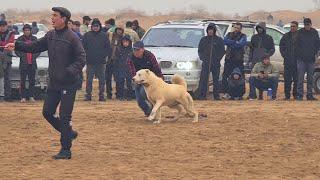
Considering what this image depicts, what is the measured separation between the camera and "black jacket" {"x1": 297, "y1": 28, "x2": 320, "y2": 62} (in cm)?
1898

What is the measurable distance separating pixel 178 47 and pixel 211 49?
3.62ft

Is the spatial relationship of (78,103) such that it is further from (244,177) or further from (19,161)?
(244,177)

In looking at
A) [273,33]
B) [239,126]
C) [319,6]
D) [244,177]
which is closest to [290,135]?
[239,126]

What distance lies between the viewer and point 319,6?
96125 millimetres

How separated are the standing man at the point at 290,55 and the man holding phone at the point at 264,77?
28 cm

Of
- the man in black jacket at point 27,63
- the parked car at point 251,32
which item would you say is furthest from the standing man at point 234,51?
the man in black jacket at point 27,63

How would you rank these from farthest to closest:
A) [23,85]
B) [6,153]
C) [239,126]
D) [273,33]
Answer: [273,33], [23,85], [239,126], [6,153]

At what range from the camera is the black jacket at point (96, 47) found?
61.7 ft

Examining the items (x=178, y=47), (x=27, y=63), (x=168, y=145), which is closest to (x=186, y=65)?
(x=178, y=47)

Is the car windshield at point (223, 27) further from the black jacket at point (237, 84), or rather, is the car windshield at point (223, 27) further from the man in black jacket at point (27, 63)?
the man in black jacket at point (27, 63)

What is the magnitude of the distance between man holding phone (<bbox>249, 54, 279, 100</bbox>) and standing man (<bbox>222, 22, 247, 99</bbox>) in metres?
0.34

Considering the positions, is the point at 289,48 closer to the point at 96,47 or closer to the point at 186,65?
the point at 186,65

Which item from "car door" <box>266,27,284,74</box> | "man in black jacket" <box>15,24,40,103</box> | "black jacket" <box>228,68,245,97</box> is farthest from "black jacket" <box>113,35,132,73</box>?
"car door" <box>266,27,284,74</box>

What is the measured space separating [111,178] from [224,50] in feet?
34.1
